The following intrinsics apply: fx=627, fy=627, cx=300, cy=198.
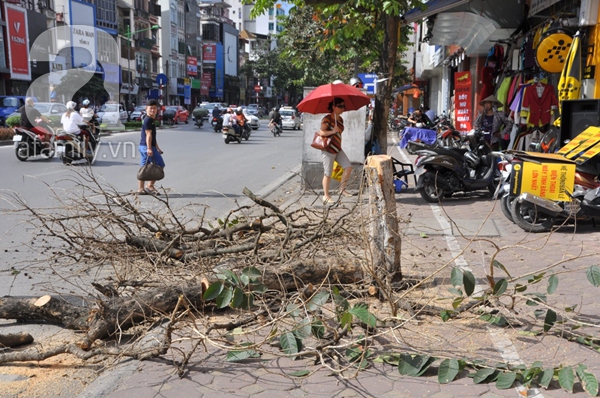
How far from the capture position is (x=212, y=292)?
408 centimetres

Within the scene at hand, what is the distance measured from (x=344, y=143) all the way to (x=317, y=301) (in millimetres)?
7748

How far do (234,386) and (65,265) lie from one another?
9.50 feet

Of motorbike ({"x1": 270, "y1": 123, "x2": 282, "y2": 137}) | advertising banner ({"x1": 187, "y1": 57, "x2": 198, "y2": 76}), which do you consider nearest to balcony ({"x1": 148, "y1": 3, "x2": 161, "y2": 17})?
advertising banner ({"x1": 187, "y1": 57, "x2": 198, "y2": 76})

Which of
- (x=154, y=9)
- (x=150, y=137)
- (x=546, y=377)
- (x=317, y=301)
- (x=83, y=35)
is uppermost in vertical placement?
(x=154, y=9)

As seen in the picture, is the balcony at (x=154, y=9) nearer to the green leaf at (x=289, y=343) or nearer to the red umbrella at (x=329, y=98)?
the red umbrella at (x=329, y=98)

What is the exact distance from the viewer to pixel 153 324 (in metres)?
4.73

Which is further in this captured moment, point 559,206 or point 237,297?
point 559,206

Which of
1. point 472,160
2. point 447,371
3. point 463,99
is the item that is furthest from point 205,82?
point 447,371

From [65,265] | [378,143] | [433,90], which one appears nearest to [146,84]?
[433,90]

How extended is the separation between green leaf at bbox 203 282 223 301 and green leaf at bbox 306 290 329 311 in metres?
0.64

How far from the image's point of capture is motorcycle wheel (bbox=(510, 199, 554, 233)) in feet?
25.9

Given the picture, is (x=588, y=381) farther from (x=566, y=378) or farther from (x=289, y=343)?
(x=289, y=343)

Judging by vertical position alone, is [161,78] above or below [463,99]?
above

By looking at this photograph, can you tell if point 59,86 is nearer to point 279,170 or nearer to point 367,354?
point 279,170
